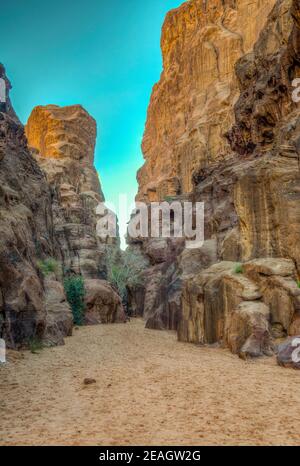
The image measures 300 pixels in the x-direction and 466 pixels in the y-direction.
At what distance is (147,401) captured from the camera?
629cm

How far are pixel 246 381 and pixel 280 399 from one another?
145 cm

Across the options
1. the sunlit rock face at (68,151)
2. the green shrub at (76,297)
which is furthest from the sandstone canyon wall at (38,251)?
the green shrub at (76,297)

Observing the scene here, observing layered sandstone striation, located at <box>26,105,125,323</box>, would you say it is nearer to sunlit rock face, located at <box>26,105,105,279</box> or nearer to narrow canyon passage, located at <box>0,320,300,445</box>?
sunlit rock face, located at <box>26,105,105,279</box>

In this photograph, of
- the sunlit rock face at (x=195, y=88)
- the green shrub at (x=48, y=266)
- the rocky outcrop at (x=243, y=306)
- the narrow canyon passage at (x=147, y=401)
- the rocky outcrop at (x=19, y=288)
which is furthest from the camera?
the sunlit rock face at (x=195, y=88)

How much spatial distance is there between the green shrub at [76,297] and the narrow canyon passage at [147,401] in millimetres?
14720

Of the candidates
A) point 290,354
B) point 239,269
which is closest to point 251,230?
point 239,269

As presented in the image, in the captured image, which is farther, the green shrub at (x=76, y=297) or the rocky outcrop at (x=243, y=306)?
the green shrub at (x=76, y=297)

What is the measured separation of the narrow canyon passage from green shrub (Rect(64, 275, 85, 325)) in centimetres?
1472

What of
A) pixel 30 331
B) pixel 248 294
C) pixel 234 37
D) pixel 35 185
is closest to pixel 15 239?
pixel 30 331

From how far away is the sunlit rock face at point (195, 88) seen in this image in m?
51.7

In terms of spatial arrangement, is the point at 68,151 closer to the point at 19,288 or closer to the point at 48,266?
the point at 48,266

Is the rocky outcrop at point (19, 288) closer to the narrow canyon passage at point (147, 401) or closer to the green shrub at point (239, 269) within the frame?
the narrow canyon passage at point (147, 401)

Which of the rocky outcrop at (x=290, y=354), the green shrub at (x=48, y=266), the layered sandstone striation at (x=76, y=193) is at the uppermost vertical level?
the layered sandstone striation at (x=76, y=193)

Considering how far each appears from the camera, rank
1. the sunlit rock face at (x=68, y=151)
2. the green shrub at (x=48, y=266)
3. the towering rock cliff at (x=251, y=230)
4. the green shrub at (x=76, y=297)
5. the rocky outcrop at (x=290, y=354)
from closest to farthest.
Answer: the rocky outcrop at (x=290, y=354)
the towering rock cliff at (x=251, y=230)
the green shrub at (x=48, y=266)
the green shrub at (x=76, y=297)
the sunlit rock face at (x=68, y=151)
